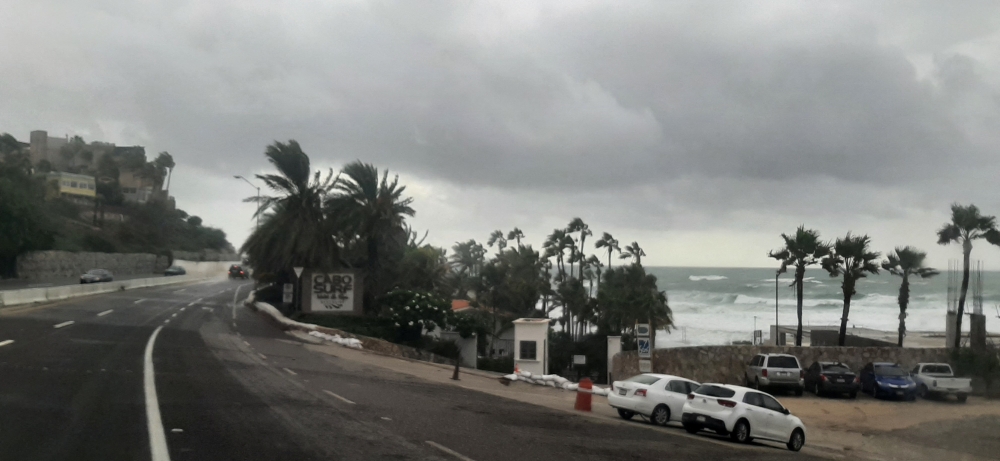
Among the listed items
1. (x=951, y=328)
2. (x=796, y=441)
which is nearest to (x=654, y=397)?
(x=796, y=441)

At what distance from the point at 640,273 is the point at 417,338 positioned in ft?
113

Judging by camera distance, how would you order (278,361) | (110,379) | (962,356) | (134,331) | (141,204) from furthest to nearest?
1. (141,204)
2. (962,356)
3. (134,331)
4. (278,361)
5. (110,379)

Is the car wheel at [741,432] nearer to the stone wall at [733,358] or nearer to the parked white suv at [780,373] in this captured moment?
the parked white suv at [780,373]

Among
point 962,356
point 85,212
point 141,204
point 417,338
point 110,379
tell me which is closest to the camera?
→ point 110,379

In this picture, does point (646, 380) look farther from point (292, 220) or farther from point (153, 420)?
point (292, 220)

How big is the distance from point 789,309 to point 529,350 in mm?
84865

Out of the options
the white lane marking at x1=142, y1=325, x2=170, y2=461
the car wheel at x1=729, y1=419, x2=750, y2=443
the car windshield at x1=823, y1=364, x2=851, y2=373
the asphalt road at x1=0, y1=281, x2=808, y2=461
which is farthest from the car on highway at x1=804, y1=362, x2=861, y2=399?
the white lane marking at x1=142, y1=325, x2=170, y2=461

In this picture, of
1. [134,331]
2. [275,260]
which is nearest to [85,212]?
[275,260]

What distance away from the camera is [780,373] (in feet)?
91.7

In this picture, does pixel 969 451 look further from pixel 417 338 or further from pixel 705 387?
pixel 417 338

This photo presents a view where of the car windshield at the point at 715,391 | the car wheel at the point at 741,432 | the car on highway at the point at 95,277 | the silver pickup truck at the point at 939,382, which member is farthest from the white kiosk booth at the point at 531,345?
the car on highway at the point at 95,277

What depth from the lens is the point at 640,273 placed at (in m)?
71.8

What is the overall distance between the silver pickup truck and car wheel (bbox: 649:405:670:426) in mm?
14746

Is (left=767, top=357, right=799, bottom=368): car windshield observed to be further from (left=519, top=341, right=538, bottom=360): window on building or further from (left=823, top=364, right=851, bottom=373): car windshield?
(left=519, top=341, right=538, bottom=360): window on building
